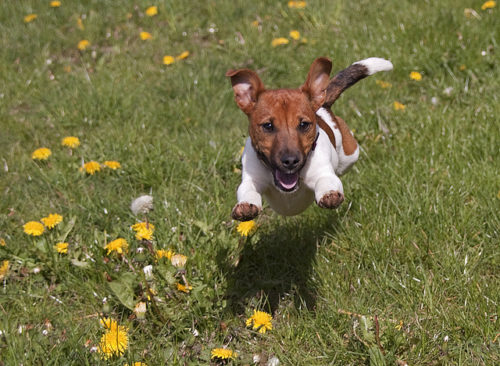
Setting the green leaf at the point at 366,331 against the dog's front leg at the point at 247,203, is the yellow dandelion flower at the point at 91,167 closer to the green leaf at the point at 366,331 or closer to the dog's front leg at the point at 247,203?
the dog's front leg at the point at 247,203

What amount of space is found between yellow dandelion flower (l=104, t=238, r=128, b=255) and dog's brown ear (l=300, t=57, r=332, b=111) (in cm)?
146

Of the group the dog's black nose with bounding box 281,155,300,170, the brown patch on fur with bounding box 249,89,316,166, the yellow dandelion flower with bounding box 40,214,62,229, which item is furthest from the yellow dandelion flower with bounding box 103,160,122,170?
the dog's black nose with bounding box 281,155,300,170

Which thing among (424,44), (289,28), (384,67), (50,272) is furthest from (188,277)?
(289,28)

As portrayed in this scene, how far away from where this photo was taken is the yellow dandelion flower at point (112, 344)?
10.5 feet

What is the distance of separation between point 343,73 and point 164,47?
3.33 m

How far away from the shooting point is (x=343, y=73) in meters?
4.14

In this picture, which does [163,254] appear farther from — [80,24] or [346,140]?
[80,24]

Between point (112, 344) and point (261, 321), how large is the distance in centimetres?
80

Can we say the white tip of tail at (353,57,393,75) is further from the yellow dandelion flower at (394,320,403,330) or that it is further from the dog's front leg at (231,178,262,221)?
the yellow dandelion flower at (394,320,403,330)

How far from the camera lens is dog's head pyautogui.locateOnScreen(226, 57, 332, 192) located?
3.01 metres

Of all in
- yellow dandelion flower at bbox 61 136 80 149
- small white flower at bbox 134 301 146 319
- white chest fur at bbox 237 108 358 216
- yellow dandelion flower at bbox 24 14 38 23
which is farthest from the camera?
yellow dandelion flower at bbox 24 14 38 23

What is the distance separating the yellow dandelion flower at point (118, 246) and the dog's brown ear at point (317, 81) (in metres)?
A: 1.46

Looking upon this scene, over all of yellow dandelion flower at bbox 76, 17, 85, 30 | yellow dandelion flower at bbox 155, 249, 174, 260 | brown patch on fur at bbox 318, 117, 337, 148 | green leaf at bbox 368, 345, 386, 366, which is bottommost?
yellow dandelion flower at bbox 76, 17, 85, 30

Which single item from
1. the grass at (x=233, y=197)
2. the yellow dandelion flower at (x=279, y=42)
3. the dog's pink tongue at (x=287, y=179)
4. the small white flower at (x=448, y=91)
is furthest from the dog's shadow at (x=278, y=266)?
the yellow dandelion flower at (x=279, y=42)
